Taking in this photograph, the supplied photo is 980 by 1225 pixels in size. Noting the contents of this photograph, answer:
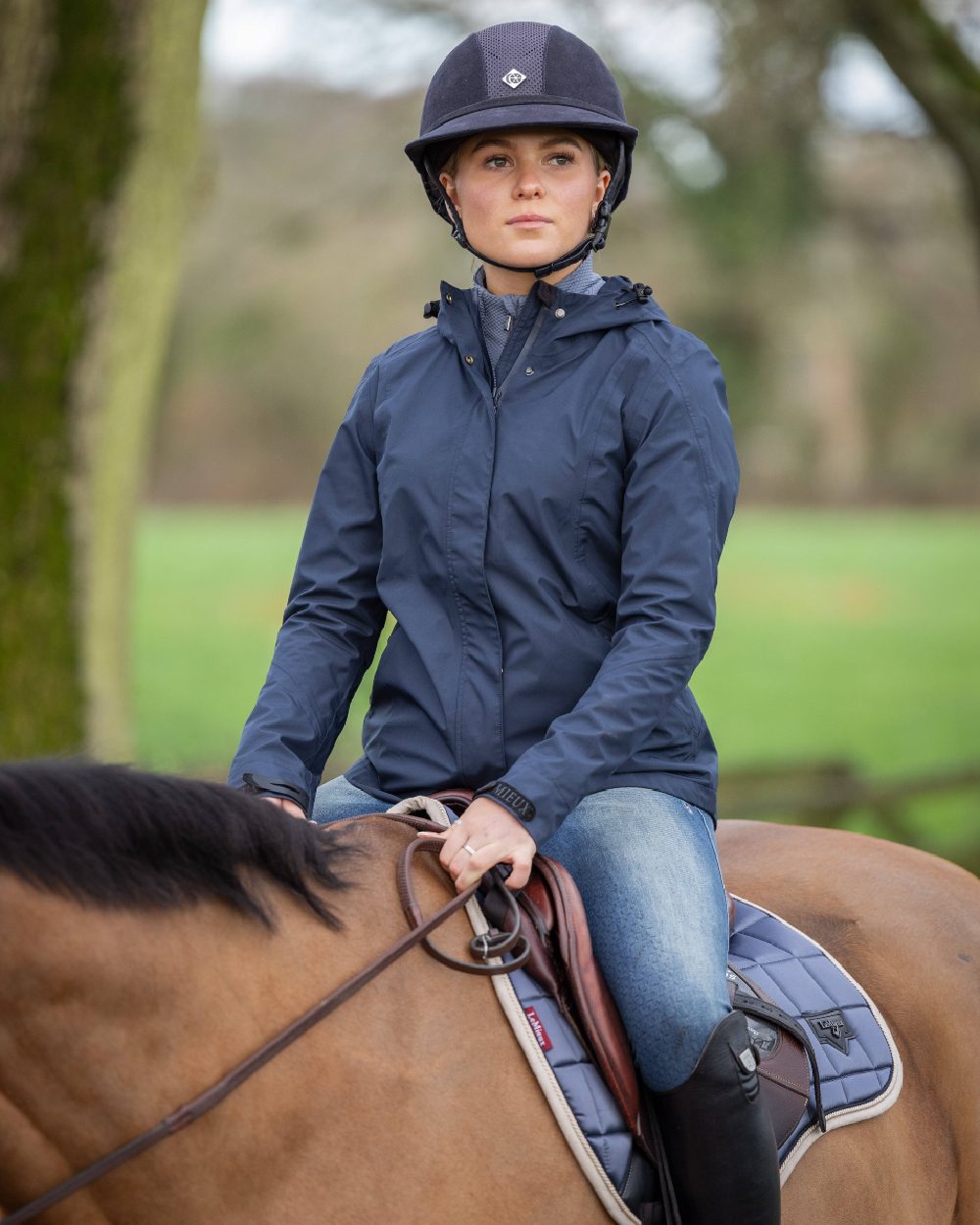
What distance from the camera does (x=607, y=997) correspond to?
87.9 inches

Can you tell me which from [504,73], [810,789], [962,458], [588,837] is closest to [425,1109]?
[588,837]

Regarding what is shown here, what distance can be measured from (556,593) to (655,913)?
57 centimetres

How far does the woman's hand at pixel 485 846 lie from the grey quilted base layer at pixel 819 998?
656 millimetres

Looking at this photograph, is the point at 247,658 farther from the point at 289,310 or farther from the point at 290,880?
the point at 290,880

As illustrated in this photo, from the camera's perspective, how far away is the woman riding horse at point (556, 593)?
7.20 ft

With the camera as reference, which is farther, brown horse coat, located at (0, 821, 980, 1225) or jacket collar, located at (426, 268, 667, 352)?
jacket collar, located at (426, 268, 667, 352)

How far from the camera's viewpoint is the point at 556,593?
242 cm

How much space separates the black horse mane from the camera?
182 cm

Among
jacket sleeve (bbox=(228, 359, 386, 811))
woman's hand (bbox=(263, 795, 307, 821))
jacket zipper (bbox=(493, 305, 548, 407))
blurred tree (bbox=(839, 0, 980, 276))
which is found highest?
blurred tree (bbox=(839, 0, 980, 276))

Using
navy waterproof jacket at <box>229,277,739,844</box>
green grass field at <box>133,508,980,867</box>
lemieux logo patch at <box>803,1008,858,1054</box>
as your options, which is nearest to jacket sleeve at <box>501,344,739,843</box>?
navy waterproof jacket at <box>229,277,739,844</box>

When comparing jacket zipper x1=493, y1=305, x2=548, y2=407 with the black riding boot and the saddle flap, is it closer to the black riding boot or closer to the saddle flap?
the saddle flap

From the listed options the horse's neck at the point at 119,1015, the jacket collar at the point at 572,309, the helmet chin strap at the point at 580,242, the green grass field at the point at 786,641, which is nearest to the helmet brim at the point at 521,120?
the helmet chin strap at the point at 580,242

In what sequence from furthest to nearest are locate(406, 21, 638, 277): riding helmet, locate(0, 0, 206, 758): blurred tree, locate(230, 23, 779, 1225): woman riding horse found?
locate(0, 0, 206, 758): blurred tree → locate(406, 21, 638, 277): riding helmet → locate(230, 23, 779, 1225): woman riding horse

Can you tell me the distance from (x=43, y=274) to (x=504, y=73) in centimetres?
447
